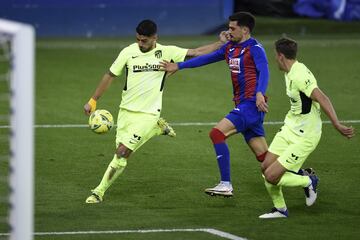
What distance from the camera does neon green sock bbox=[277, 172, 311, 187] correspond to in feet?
37.8

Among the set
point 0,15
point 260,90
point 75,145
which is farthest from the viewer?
point 0,15

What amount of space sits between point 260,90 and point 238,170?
8.43 ft

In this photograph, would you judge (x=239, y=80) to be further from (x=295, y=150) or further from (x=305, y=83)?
(x=295, y=150)

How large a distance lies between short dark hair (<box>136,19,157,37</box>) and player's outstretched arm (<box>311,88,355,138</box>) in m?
2.16

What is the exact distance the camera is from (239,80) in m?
12.7

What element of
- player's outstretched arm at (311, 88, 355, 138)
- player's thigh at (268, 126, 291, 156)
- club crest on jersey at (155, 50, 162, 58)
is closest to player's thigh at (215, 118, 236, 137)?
player's thigh at (268, 126, 291, 156)

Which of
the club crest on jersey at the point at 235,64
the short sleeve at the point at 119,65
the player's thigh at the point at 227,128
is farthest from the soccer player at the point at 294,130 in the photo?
the short sleeve at the point at 119,65

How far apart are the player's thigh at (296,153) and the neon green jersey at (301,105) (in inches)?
3.6

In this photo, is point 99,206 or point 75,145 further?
point 75,145

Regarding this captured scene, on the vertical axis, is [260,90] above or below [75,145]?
above

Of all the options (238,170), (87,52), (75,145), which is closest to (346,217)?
(238,170)

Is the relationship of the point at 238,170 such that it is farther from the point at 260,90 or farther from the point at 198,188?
the point at 260,90

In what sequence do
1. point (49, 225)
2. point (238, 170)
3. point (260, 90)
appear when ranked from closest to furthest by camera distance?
point (49, 225), point (260, 90), point (238, 170)

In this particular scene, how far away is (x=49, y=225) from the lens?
1127 centimetres
